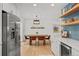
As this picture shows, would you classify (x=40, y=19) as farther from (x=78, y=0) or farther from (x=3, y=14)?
(x=78, y=0)

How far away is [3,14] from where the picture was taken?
4.05 meters

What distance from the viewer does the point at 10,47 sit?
445 cm

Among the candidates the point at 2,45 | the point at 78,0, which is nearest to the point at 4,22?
the point at 2,45

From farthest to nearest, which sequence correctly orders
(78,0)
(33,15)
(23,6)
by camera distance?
(33,15) < (23,6) < (78,0)

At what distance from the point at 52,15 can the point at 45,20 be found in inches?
35.7

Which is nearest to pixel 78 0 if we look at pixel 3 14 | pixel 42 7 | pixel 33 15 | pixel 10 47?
pixel 3 14

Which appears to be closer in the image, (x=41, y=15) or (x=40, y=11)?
(x=40, y=11)

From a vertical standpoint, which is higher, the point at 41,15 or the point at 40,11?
the point at 40,11

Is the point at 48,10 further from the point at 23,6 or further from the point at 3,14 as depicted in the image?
the point at 3,14

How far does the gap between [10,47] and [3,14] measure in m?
1.02

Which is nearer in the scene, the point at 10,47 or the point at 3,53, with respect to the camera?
the point at 3,53

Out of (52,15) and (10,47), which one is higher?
(52,15)

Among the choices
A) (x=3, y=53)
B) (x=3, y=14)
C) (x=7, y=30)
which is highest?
(x=3, y=14)

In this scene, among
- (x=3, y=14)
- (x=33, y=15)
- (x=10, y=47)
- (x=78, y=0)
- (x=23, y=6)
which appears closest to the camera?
(x=78, y=0)
